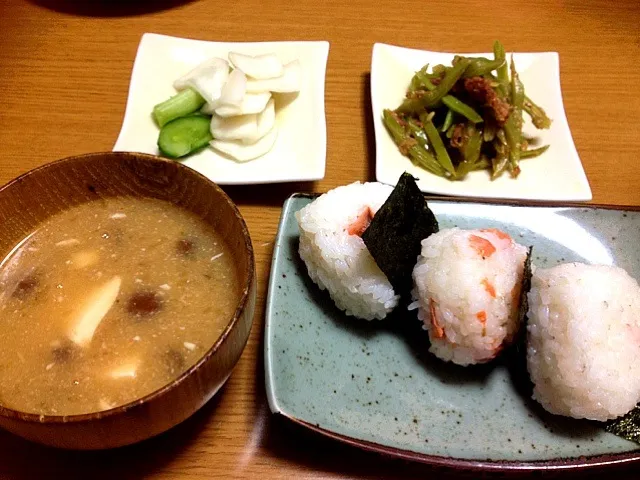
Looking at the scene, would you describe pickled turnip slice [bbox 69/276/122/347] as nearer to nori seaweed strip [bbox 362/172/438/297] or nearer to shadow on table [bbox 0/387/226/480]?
shadow on table [bbox 0/387/226/480]

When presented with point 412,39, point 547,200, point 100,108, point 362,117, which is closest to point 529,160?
point 547,200

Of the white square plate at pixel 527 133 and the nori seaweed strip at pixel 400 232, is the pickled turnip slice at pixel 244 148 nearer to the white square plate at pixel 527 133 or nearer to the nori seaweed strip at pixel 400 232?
the white square plate at pixel 527 133

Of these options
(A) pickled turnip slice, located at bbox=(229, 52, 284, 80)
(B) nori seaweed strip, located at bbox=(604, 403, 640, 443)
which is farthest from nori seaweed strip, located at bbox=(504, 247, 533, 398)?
(A) pickled turnip slice, located at bbox=(229, 52, 284, 80)

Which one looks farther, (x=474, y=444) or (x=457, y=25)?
(x=457, y=25)

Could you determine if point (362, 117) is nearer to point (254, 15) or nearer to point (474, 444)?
point (254, 15)

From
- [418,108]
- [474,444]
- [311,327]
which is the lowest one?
[474,444]

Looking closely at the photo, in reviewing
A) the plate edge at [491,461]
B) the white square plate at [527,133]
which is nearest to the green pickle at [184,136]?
the white square plate at [527,133]
